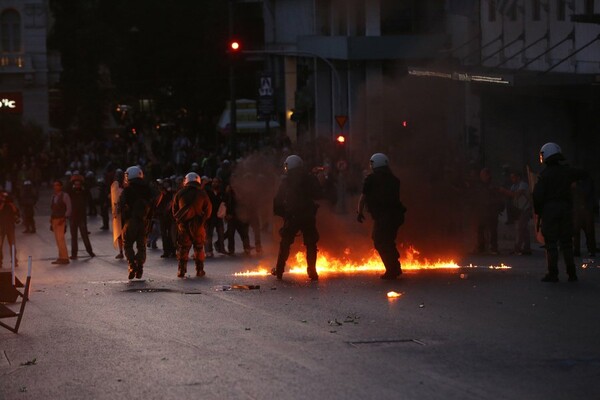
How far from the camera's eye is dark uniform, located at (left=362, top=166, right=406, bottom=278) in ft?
55.2

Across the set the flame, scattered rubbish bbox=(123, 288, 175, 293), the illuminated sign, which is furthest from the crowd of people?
the illuminated sign

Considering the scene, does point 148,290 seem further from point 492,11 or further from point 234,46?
point 492,11

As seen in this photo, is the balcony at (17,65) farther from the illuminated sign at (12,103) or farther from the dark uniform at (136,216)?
the dark uniform at (136,216)

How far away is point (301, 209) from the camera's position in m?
17.1

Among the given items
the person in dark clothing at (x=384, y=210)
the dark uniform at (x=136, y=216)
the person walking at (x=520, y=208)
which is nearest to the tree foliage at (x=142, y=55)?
the person walking at (x=520, y=208)

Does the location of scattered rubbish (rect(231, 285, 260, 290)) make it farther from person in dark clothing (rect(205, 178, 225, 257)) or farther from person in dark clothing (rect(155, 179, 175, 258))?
person in dark clothing (rect(205, 178, 225, 257))

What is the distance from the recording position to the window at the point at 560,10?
108 ft

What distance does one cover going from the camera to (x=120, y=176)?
1060 inches

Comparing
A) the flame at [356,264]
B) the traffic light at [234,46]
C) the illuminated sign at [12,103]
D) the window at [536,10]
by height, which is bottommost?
the flame at [356,264]

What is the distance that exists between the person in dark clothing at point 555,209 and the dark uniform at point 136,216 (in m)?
6.06

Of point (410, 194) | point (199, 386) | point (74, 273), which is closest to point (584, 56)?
point (410, 194)

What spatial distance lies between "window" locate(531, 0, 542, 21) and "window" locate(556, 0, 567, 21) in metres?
1.59

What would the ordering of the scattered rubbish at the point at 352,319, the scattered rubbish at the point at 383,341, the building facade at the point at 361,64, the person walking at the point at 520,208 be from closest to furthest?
the scattered rubbish at the point at 383,341 < the scattered rubbish at the point at 352,319 < the person walking at the point at 520,208 < the building facade at the point at 361,64

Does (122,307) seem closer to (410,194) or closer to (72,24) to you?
(410,194)
